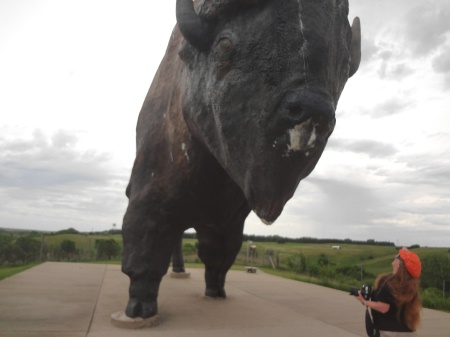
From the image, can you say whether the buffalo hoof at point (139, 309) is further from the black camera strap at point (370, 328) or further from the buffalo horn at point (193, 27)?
the buffalo horn at point (193, 27)

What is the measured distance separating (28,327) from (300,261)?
9.44m

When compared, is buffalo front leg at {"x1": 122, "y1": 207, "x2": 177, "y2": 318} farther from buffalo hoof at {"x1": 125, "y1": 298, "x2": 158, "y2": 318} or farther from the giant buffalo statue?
the giant buffalo statue

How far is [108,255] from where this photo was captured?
1448 cm

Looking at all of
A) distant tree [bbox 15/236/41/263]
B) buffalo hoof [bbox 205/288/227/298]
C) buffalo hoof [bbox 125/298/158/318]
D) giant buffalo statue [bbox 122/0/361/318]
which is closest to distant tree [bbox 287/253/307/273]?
buffalo hoof [bbox 205/288/227/298]

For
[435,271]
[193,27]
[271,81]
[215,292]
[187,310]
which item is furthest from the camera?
[435,271]

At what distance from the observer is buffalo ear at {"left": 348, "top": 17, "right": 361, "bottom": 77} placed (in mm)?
3414

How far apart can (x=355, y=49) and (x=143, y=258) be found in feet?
8.87

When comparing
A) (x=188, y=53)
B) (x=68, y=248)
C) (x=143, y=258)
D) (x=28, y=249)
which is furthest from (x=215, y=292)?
(x=68, y=248)

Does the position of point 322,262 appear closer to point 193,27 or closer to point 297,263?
point 297,263

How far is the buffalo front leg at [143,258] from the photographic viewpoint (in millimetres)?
4453

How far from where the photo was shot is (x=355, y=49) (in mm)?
3467

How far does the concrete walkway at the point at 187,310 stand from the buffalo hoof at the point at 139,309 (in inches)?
6.8

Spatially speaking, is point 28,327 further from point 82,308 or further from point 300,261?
point 300,261

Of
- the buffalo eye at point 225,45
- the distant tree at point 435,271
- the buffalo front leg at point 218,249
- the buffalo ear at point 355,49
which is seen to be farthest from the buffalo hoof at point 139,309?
the distant tree at point 435,271
